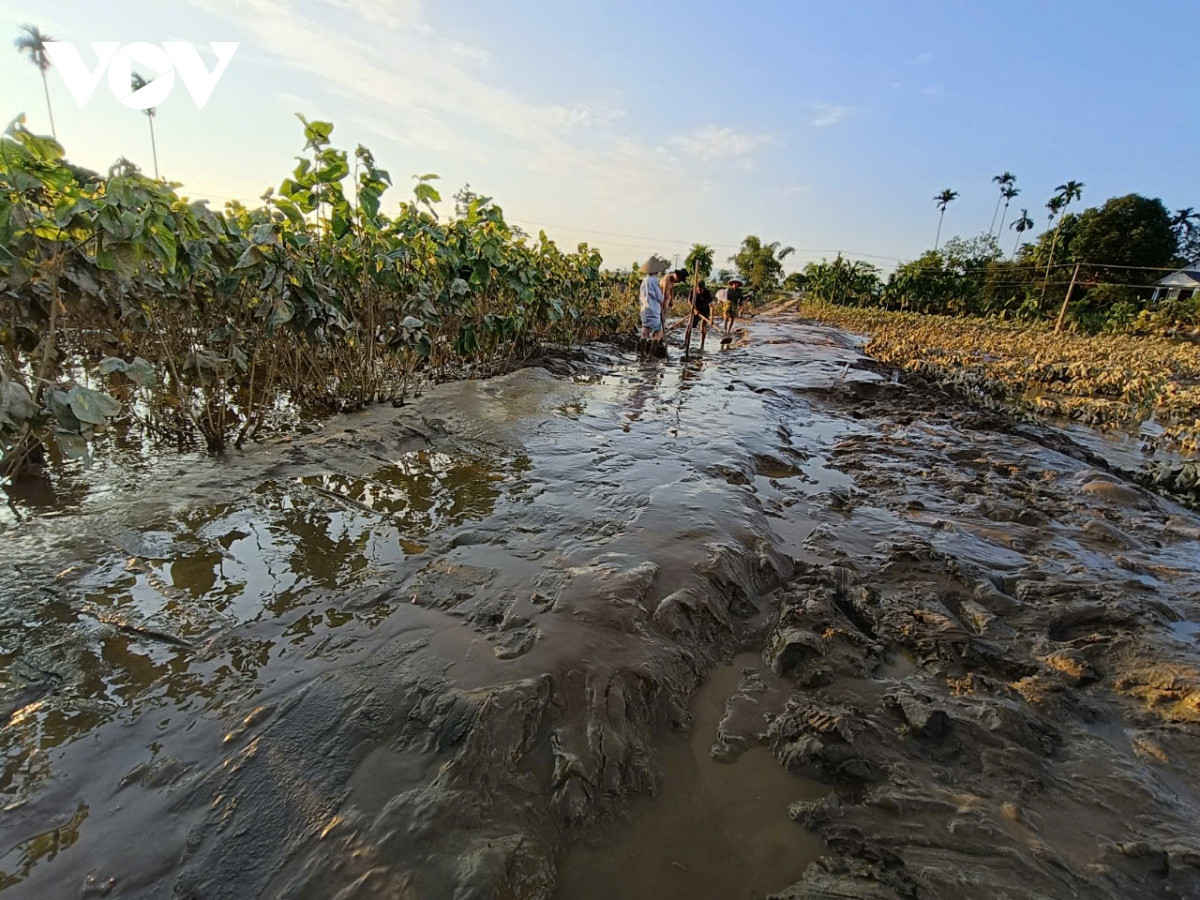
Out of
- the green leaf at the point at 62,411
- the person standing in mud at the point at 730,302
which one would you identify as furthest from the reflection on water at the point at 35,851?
the person standing in mud at the point at 730,302

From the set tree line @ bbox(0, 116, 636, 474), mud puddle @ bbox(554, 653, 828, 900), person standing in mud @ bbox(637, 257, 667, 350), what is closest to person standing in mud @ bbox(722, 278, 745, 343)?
person standing in mud @ bbox(637, 257, 667, 350)

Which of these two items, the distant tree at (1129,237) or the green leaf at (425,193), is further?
the distant tree at (1129,237)

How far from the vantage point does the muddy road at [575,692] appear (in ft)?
4.42

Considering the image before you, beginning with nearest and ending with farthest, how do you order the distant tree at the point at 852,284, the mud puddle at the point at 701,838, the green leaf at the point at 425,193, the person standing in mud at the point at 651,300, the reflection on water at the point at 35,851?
the reflection on water at the point at 35,851, the mud puddle at the point at 701,838, the green leaf at the point at 425,193, the person standing in mud at the point at 651,300, the distant tree at the point at 852,284

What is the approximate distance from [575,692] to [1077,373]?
43.1ft

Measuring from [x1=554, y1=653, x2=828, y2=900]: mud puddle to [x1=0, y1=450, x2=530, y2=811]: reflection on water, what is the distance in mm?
1250

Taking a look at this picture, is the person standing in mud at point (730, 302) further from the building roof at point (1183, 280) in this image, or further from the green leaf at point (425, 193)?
the building roof at point (1183, 280)

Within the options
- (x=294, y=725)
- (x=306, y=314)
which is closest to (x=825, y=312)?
(x=306, y=314)

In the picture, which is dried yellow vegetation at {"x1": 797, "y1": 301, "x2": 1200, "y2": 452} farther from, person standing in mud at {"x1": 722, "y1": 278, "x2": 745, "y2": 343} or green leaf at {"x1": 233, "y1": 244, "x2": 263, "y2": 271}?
green leaf at {"x1": 233, "y1": 244, "x2": 263, "y2": 271}

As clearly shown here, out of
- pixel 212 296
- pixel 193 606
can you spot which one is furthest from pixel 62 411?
pixel 212 296

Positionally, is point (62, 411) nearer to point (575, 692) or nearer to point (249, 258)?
point (249, 258)

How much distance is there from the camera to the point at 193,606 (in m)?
2.18

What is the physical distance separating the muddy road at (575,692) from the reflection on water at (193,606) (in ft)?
0.04

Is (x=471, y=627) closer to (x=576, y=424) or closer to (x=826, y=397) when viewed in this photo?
(x=576, y=424)
